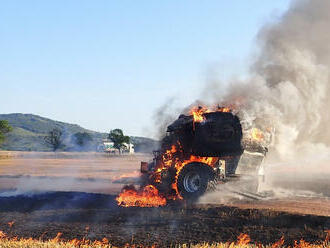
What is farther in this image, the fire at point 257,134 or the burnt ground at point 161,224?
the fire at point 257,134

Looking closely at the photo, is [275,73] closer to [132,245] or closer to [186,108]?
[186,108]

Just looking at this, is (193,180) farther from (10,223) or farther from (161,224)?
(10,223)

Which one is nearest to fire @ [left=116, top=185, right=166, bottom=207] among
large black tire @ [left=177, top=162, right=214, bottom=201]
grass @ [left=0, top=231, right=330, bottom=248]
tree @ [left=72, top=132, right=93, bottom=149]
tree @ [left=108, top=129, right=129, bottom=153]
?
large black tire @ [left=177, top=162, right=214, bottom=201]

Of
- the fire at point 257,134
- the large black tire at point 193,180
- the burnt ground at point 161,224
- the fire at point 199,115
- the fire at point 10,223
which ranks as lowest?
the fire at point 10,223

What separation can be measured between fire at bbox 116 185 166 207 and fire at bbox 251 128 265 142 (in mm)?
3998

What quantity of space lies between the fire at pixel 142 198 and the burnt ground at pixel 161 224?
58 cm

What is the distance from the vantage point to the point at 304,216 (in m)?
10.9

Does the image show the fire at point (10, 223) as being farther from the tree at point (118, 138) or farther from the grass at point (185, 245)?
the tree at point (118, 138)

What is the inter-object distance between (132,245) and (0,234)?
361cm

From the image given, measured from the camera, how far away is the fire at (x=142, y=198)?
1377 centimetres

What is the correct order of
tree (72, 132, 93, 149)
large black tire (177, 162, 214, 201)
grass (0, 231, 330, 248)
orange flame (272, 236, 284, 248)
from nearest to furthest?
grass (0, 231, 330, 248), orange flame (272, 236, 284, 248), large black tire (177, 162, 214, 201), tree (72, 132, 93, 149)

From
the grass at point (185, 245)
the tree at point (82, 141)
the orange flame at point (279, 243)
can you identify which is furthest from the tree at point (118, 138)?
the orange flame at point (279, 243)

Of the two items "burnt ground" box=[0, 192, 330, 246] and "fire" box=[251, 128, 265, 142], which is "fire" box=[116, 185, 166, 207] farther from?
"fire" box=[251, 128, 265, 142]

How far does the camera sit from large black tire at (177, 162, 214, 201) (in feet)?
45.7
